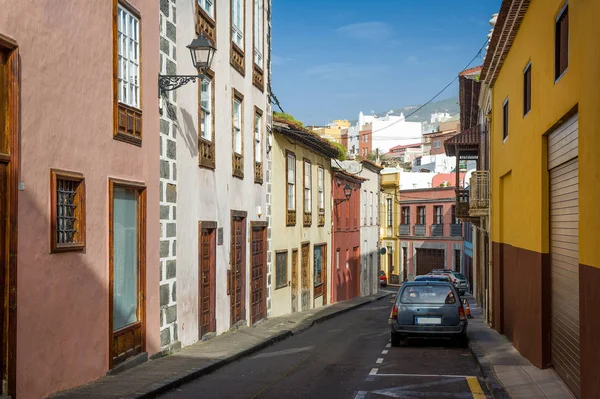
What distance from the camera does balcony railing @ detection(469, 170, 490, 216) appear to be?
22517 millimetres

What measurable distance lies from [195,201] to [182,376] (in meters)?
4.91

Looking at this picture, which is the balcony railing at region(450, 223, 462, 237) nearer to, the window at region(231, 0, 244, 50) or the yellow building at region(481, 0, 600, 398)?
the yellow building at region(481, 0, 600, 398)

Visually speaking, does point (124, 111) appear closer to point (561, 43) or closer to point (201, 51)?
point (201, 51)

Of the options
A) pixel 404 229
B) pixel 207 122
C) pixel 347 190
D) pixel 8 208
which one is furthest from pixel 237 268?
pixel 404 229

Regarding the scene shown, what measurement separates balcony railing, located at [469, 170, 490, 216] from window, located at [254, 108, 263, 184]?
6.45 m

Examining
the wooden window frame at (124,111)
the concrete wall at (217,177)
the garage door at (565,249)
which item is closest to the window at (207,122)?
the concrete wall at (217,177)

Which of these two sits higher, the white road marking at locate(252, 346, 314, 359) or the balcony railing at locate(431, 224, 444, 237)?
the balcony railing at locate(431, 224, 444, 237)

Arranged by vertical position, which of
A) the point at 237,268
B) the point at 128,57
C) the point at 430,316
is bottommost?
the point at 430,316

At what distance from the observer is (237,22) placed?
19484mm

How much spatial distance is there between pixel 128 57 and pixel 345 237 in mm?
25630

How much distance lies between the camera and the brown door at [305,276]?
28.3 meters

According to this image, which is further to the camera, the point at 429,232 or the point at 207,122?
the point at 429,232

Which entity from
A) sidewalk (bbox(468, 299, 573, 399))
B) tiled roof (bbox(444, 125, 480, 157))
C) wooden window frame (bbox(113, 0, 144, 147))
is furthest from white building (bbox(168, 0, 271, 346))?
tiled roof (bbox(444, 125, 480, 157))

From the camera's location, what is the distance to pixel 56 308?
9.53 meters
